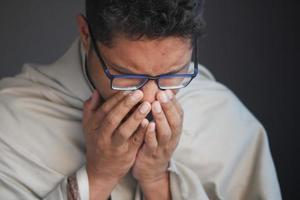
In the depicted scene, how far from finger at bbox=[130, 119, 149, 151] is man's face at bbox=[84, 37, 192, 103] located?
56 mm

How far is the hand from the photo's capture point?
3.92 feet

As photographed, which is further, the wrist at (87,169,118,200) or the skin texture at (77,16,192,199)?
the wrist at (87,169,118,200)

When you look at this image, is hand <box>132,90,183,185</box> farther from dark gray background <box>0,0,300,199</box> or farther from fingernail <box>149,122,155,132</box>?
dark gray background <box>0,0,300,199</box>

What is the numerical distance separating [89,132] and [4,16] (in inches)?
49.7

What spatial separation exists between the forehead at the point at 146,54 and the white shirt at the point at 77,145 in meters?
0.26

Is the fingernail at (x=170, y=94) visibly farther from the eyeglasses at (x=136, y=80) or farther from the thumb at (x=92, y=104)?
the thumb at (x=92, y=104)

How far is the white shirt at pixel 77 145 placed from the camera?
140 centimetres

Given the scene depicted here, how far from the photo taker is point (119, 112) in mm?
1190

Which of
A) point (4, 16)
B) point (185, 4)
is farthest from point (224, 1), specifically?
point (185, 4)

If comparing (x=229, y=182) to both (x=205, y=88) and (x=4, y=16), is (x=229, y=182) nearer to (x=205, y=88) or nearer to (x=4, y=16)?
(x=205, y=88)

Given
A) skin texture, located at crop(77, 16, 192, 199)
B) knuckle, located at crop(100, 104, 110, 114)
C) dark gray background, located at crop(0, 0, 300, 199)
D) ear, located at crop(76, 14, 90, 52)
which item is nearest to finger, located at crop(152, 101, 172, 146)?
skin texture, located at crop(77, 16, 192, 199)

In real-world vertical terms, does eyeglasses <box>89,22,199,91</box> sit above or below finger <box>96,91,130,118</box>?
above

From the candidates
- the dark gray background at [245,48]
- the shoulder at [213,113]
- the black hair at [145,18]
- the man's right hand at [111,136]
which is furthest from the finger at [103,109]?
the dark gray background at [245,48]

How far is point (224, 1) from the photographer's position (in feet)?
7.58
